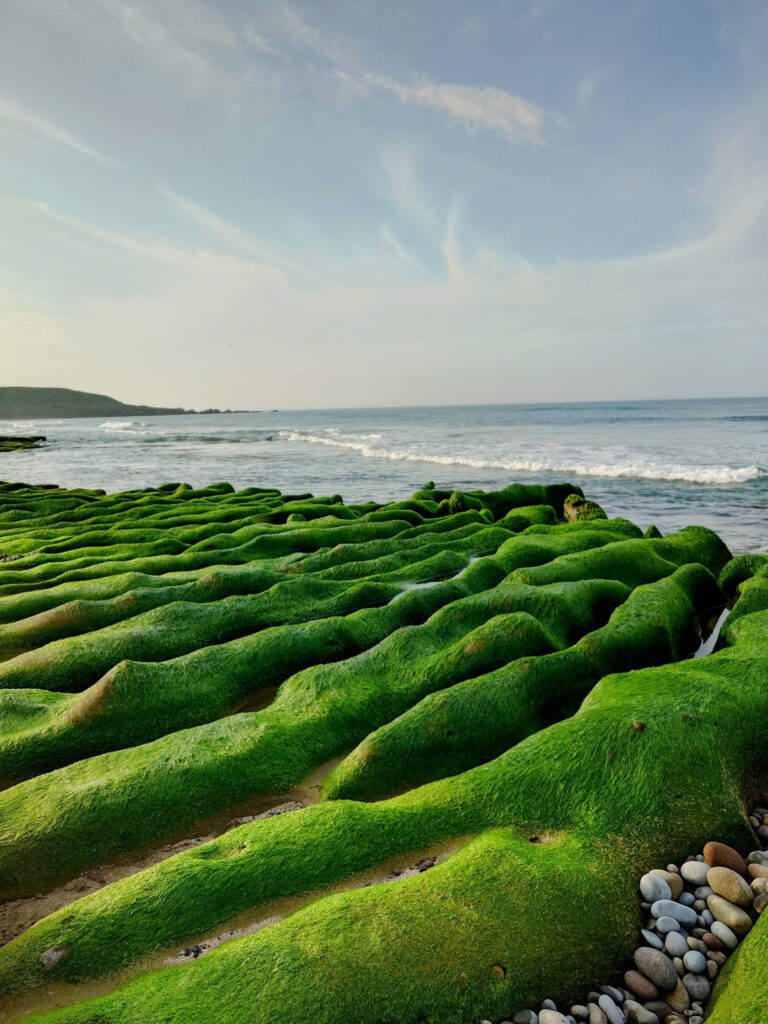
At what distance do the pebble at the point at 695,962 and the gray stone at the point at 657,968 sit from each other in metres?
0.06

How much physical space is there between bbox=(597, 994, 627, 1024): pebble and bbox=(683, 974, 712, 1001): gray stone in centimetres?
28

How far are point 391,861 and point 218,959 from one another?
0.83m

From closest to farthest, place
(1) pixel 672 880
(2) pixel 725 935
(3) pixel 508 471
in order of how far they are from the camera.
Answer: (2) pixel 725 935
(1) pixel 672 880
(3) pixel 508 471

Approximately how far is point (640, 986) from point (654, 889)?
412 millimetres

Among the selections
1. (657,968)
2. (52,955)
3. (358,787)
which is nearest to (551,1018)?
(657,968)

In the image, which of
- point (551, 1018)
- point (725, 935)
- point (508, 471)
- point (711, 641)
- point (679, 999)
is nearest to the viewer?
point (551, 1018)

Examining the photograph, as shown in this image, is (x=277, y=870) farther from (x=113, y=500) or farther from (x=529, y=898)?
(x=113, y=500)

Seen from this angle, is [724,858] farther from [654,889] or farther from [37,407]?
[37,407]

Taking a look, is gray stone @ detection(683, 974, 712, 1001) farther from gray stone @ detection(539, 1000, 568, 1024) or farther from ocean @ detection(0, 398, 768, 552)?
ocean @ detection(0, 398, 768, 552)

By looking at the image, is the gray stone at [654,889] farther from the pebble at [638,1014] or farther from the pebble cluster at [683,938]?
the pebble at [638,1014]

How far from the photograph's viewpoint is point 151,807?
323 cm

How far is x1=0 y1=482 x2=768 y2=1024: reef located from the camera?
2.14 meters

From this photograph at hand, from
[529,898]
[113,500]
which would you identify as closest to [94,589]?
[529,898]

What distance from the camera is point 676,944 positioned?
2271 millimetres
